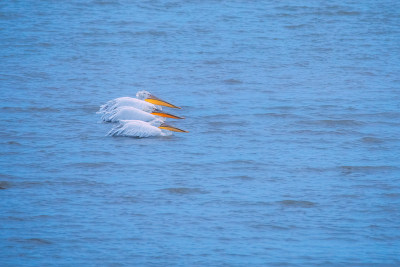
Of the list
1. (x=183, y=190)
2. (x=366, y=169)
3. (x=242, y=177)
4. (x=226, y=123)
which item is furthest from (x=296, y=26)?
(x=183, y=190)

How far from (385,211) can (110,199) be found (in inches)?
78.3

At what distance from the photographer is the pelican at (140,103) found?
692 centimetres

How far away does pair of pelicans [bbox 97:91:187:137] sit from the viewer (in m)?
6.41

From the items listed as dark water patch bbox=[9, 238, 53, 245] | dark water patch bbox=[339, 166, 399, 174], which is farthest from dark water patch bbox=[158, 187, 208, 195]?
dark water patch bbox=[339, 166, 399, 174]

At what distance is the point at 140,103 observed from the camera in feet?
22.8

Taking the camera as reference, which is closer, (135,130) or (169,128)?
(135,130)

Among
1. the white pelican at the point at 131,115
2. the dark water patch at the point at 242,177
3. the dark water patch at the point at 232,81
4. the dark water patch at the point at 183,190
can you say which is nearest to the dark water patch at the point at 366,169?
the dark water patch at the point at 242,177

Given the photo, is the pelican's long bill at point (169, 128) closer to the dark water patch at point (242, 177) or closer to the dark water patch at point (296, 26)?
the dark water patch at point (242, 177)

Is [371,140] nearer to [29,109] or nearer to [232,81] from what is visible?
[232,81]

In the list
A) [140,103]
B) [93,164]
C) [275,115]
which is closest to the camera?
[93,164]

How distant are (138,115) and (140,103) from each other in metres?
0.28

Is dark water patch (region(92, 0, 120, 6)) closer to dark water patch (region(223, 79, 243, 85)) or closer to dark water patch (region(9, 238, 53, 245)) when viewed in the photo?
dark water patch (region(223, 79, 243, 85))

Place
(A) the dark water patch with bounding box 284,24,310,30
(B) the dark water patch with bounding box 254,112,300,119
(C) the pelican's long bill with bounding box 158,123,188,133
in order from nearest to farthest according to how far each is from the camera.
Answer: (C) the pelican's long bill with bounding box 158,123,188,133, (B) the dark water patch with bounding box 254,112,300,119, (A) the dark water patch with bounding box 284,24,310,30

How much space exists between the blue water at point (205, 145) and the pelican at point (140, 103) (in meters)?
0.19
